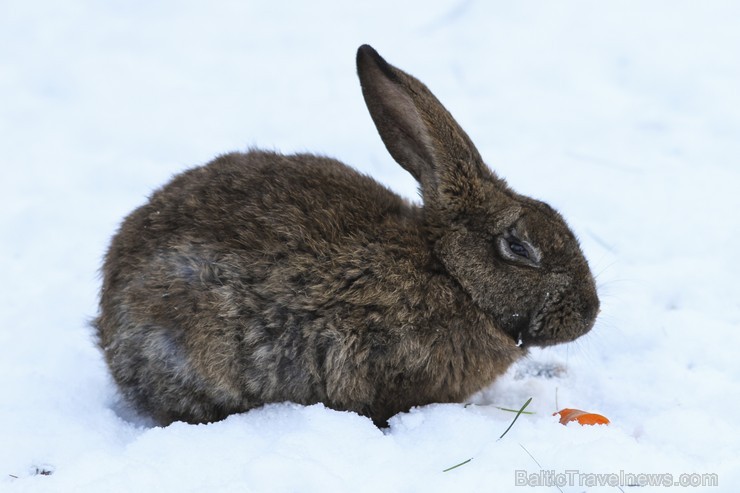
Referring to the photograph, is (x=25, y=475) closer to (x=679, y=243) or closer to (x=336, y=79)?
(x=679, y=243)

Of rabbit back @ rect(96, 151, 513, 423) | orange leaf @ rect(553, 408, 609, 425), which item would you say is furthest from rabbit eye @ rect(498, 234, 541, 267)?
orange leaf @ rect(553, 408, 609, 425)

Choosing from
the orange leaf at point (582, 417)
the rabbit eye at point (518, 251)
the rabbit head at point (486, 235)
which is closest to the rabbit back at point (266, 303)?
the rabbit head at point (486, 235)

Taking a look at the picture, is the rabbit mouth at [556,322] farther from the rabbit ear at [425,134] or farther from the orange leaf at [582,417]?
the rabbit ear at [425,134]

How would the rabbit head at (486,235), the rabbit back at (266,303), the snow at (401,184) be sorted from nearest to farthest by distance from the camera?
the snow at (401,184)
the rabbit back at (266,303)
the rabbit head at (486,235)

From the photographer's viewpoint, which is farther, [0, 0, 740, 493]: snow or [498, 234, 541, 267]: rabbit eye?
[498, 234, 541, 267]: rabbit eye

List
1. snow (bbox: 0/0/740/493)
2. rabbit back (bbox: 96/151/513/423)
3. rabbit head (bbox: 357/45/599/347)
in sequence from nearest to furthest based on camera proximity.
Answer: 1. snow (bbox: 0/0/740/493)
2. rabbit back (bbox: 96/151/513/423)
3. rabbit head (bbox: 357/45/599/347)

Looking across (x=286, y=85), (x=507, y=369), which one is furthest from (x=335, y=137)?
(x=507, y=369)

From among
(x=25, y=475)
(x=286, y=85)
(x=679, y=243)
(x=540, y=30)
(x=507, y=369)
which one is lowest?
(x=25, y=475)

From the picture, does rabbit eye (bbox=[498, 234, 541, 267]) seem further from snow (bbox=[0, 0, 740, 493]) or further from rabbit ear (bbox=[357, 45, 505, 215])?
Result: snow (bbox=[0, 0, 740, 493])

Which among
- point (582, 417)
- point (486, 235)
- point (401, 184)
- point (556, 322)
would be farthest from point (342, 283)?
point (401, 184)
